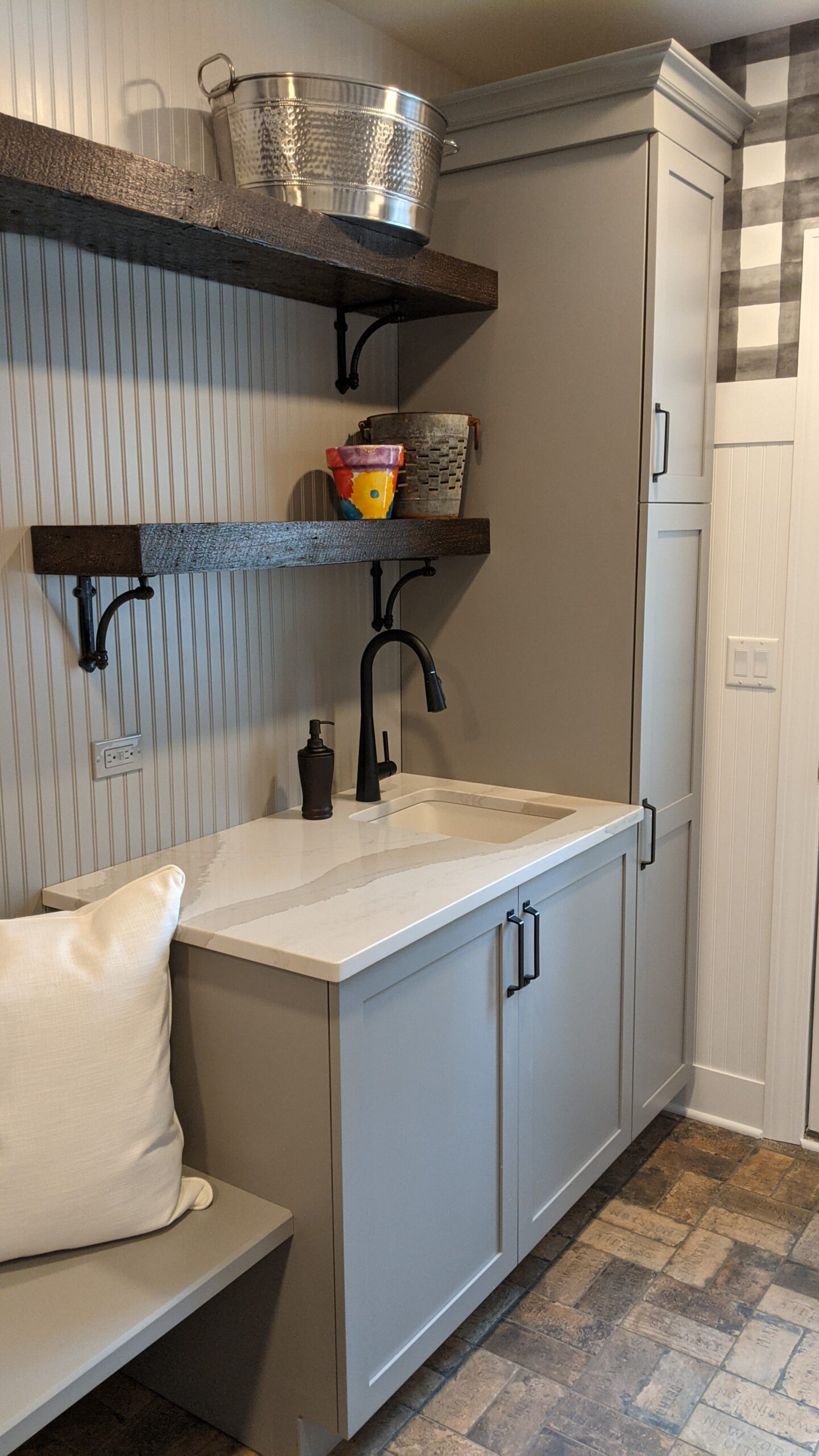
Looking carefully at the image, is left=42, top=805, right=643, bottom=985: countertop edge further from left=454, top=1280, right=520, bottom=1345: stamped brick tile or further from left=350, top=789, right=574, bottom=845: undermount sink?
left=454, top=1280, right=520, bottom=1345: stamped brick tile

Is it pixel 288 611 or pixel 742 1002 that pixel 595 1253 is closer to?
pixel 742 1002

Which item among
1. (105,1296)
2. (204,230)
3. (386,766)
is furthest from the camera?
(386,766)

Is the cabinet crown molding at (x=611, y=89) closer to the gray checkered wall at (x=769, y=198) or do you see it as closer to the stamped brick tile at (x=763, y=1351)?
the gray checkered wall at (x=769, y=198)

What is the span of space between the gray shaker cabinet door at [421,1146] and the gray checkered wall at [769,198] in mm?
1429

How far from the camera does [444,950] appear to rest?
174 centimetres

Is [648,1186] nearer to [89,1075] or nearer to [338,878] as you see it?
[338,878]

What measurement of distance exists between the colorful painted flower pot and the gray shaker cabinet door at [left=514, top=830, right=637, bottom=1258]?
78cm

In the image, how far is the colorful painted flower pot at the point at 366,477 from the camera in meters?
2.15

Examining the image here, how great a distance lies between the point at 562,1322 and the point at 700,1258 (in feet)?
1.17

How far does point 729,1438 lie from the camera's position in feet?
5.92

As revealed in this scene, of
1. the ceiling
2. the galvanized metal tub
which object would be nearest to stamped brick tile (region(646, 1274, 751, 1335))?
the galvanized metal tub

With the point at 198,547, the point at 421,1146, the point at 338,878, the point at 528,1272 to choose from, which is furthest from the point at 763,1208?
the point at 198,547

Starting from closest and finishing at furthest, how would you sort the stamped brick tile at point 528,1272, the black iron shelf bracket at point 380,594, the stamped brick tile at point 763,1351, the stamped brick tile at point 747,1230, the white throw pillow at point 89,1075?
the white throw pillow at point 89,1075, the stamped brick tile at point 763,1351, the stamped brick tile at point 528,1272, the stamped brick tile at point 747,1230, the black iron shelf bracket at point 380,594

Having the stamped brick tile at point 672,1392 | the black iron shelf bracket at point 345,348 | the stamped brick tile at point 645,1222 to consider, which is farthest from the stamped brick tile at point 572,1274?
the black iron shelf bracket at point 345,348
